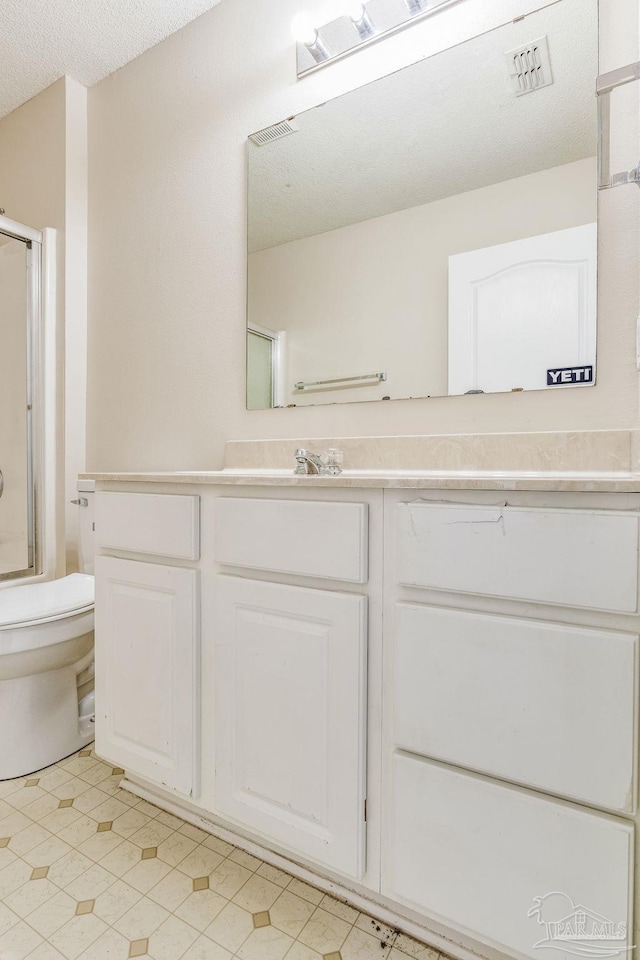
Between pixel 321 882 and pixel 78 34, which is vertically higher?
pixel 78 34

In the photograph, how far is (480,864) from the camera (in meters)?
0.77

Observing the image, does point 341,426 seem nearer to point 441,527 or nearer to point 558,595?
point 441,527

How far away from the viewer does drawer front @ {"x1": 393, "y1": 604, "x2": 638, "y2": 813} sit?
26.7 inches

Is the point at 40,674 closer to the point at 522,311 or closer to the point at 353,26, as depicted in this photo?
the point at 522,311

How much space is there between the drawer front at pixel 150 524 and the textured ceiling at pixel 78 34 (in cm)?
161

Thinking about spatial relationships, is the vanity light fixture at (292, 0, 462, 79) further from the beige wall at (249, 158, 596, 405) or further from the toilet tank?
the toilet tank

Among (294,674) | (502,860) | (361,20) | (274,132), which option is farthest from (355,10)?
(502,860)

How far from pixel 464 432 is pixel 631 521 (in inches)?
22.4

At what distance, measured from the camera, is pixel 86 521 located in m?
1.74

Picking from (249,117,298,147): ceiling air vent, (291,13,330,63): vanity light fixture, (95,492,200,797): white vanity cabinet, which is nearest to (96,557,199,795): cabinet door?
(95,492,200,797): white vanity cabinet

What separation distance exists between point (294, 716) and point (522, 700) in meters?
0.41

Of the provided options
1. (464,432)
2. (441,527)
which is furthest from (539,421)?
(441,527)

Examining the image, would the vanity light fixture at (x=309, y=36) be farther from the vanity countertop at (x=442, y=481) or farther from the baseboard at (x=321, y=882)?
the baseboard at (x=321, y=882)

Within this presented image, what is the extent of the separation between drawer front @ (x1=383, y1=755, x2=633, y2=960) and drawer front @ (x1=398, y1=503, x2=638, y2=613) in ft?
0.98
